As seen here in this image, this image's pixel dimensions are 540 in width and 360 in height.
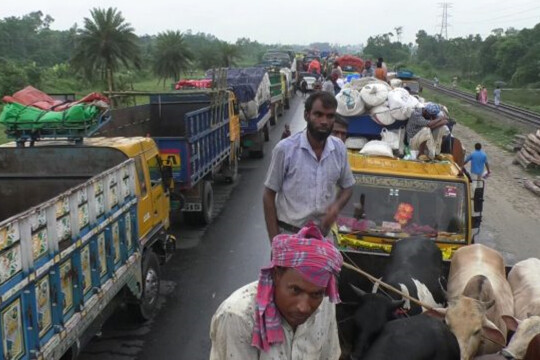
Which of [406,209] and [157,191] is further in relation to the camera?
[157,191]

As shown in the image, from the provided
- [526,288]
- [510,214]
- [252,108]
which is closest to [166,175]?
[526,288]

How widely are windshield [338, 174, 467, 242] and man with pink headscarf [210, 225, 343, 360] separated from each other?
3.77 m

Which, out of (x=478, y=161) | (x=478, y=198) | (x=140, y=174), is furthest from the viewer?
(x=478, y=161)

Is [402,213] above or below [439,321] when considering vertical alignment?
above

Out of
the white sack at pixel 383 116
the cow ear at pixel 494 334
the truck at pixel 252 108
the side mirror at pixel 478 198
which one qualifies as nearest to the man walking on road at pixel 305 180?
the cow ear at pixel 494 334

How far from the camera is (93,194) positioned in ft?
16.3

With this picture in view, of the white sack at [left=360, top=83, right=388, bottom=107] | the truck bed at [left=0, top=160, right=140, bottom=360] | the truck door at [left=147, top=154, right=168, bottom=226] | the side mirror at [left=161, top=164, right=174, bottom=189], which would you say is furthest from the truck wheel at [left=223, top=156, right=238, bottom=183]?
the truck bed at [left=0, top=160, right=140, bottom=360]

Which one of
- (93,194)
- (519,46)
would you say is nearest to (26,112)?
(93,194)

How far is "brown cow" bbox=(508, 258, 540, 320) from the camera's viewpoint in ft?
15.0

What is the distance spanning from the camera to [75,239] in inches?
180

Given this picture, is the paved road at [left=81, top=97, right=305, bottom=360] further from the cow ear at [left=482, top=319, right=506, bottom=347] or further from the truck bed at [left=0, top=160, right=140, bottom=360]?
the cow ear at [left=482, top=319, right=506, bottom=347]

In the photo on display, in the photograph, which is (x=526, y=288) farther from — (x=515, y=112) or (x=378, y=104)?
(x=515, y=112)

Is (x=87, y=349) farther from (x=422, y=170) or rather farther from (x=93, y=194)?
(x=422, y=170)

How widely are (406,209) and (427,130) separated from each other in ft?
5.98
